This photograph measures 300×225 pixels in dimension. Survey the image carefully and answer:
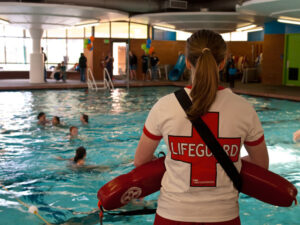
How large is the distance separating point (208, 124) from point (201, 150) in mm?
126

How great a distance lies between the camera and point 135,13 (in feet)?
71.4

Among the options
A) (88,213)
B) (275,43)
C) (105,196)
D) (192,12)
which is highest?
(192,12)

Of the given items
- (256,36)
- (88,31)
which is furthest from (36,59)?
(256,36)

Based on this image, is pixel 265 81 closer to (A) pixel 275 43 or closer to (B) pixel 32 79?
(A) pixel 275 43

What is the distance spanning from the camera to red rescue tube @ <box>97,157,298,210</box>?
196cm

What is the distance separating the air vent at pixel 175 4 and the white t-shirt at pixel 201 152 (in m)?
19.1

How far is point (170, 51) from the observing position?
2756cm

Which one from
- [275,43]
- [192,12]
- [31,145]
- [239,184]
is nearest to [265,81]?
[275,43]

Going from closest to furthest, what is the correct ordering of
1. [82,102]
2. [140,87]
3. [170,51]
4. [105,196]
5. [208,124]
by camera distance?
[208,124]
[105,196]
[82,102]
[140,87]
[170,51]

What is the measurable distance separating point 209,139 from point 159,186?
1.48ft

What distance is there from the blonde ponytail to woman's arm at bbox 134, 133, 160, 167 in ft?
0.88

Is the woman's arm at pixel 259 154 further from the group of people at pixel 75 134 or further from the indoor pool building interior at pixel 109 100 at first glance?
the group of people at pixel 75 134

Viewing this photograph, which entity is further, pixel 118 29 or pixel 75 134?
pixel 118 29

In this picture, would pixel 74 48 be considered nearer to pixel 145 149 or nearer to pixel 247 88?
pixel 247 88
